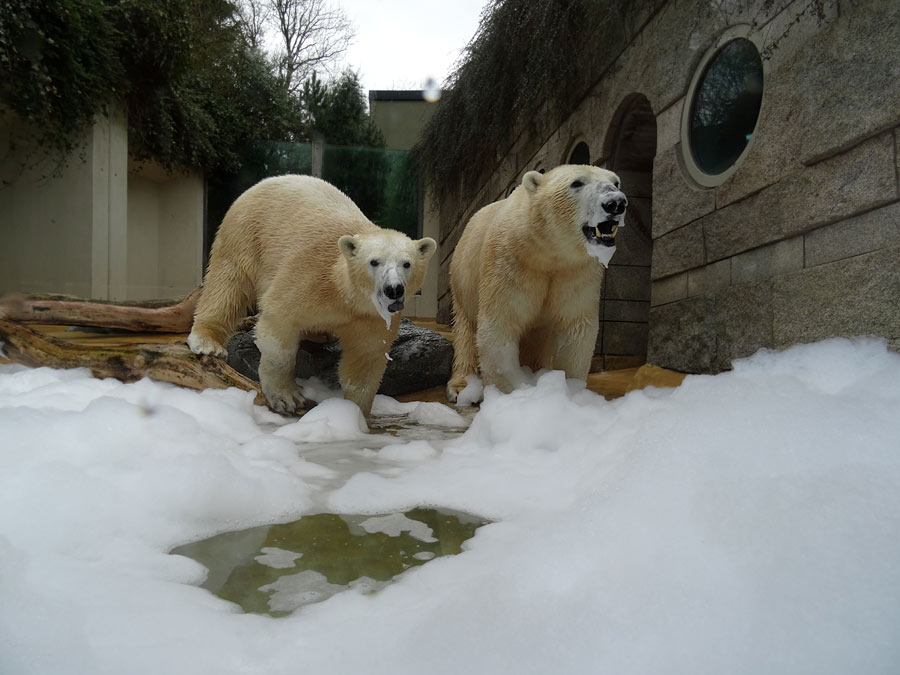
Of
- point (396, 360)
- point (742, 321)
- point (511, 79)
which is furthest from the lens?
point (511, 79)

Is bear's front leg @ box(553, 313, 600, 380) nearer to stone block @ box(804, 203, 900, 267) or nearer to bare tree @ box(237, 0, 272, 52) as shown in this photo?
stone block @ box(804, 203, 900, 267)

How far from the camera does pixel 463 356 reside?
439 cm

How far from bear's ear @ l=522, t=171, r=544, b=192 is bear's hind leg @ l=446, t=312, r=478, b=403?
140 cm

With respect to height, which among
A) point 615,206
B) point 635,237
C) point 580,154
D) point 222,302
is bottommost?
point 222,302

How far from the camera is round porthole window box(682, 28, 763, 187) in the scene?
2.99 m

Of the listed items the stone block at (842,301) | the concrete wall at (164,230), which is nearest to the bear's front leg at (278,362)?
the stone block at (842,301)

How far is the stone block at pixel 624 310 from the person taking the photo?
5.11 metres

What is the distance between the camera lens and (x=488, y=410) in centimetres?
274

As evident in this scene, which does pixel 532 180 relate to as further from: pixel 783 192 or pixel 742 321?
pixel 742 321

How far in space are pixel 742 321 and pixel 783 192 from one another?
670mm

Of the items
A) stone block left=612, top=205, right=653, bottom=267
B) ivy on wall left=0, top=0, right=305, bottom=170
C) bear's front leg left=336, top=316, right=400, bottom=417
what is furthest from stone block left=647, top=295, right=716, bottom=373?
ivy on wall left=0, top=0, right=305, bottom=170

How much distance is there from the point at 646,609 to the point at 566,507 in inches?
23.2

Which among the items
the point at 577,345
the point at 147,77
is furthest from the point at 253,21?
the point at 577,345

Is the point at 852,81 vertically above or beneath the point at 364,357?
above
